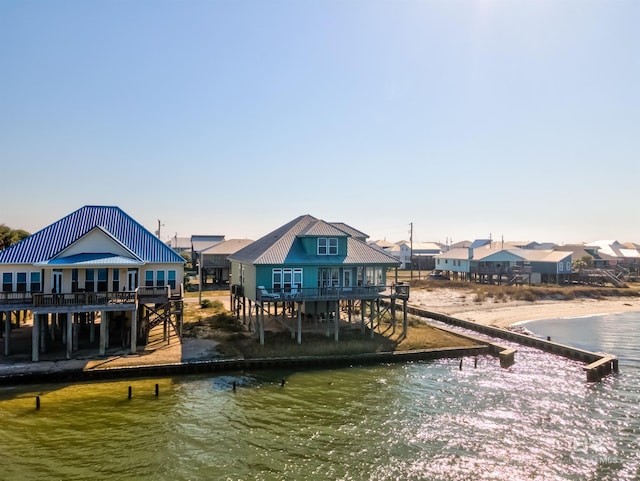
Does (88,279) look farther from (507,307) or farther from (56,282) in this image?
(507,307)

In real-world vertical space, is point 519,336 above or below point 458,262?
below

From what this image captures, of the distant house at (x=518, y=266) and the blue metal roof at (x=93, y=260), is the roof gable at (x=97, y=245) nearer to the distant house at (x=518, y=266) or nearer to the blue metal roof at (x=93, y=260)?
the blue metal roof at (x=93, y=260)

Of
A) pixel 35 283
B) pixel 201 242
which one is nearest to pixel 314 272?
pixel 35 283

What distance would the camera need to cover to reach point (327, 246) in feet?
113

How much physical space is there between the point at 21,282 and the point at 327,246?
68.6 ft

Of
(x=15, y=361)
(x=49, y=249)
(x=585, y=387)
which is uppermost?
(x=49, y=249)

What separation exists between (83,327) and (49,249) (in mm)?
7270

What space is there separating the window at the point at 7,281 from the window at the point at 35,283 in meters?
1.15

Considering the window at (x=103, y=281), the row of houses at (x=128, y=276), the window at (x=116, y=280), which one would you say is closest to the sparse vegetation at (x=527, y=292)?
the row of houses at (x=128, y=276)

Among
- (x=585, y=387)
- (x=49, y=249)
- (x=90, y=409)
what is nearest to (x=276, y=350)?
(x=90, y=409)

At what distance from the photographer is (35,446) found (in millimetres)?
17547

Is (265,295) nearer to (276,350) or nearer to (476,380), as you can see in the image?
(276,350)

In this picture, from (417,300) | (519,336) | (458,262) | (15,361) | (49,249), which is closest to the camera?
(15,361)

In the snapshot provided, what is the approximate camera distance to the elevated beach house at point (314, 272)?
31875 millimetres
